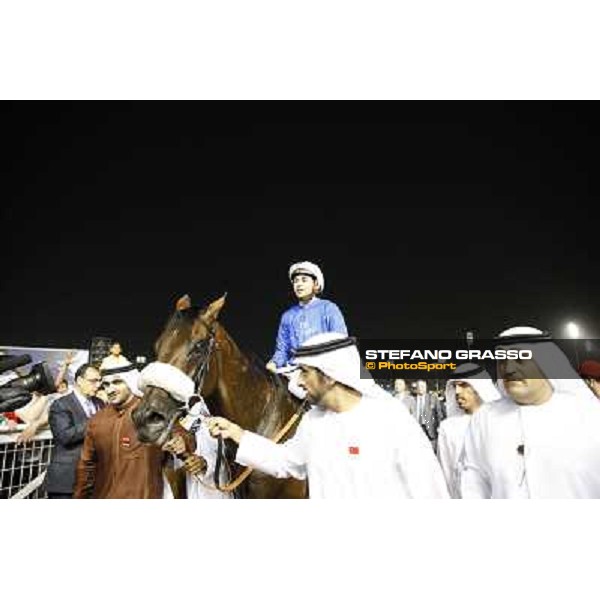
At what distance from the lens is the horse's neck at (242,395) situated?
3.62 meters

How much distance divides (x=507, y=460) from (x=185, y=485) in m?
2.08

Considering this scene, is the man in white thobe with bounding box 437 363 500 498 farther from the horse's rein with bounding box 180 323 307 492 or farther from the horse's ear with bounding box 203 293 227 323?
the horse's ear with bounding box 203 293 227 323

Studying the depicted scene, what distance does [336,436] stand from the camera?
10.9 feet

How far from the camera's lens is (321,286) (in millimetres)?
4613

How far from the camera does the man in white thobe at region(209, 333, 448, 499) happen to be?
3208mm

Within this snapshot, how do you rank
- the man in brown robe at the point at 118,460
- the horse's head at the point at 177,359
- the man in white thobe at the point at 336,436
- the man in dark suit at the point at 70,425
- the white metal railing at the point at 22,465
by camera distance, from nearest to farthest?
the man in white thobe at the point at 336,436
the horse's head at the point at 177,359
the man in brown robe at the point at 118,460
the man in dark suit at the point at 70,425
the white metal railing at the point at 22,465

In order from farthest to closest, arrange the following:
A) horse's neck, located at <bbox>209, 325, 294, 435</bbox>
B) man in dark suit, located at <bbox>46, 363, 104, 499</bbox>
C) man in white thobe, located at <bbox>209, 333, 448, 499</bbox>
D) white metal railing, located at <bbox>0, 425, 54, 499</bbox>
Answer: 1. white metal railing, located at <bbox>0, 425, 54, 499</bbox>
2. man in dark suit, located at <bbox>46, 363, 104, 499</bbox>
3. horse's neck, located at <bbox>209, 325, 294, 435</bbox>
4. man in white thobe, located at <bbox>209, 333, 448, 499</bbox>

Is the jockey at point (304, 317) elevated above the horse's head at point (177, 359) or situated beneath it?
elevated above

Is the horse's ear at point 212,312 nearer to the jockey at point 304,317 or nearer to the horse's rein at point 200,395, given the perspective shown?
the horse's rein at point 200,395

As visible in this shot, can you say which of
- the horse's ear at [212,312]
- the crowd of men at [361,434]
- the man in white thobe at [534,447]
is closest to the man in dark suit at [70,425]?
the crowd of men at [361,434]

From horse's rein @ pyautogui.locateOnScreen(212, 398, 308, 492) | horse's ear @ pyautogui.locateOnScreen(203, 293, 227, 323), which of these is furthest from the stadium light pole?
horse's ear @ pyautogui.locateOnScreen(203, 293, 227, 323)

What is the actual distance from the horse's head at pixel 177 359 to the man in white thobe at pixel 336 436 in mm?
289

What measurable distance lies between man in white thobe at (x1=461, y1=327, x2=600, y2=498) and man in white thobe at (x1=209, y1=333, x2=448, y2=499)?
659mm

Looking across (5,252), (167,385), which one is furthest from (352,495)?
(5,252)
